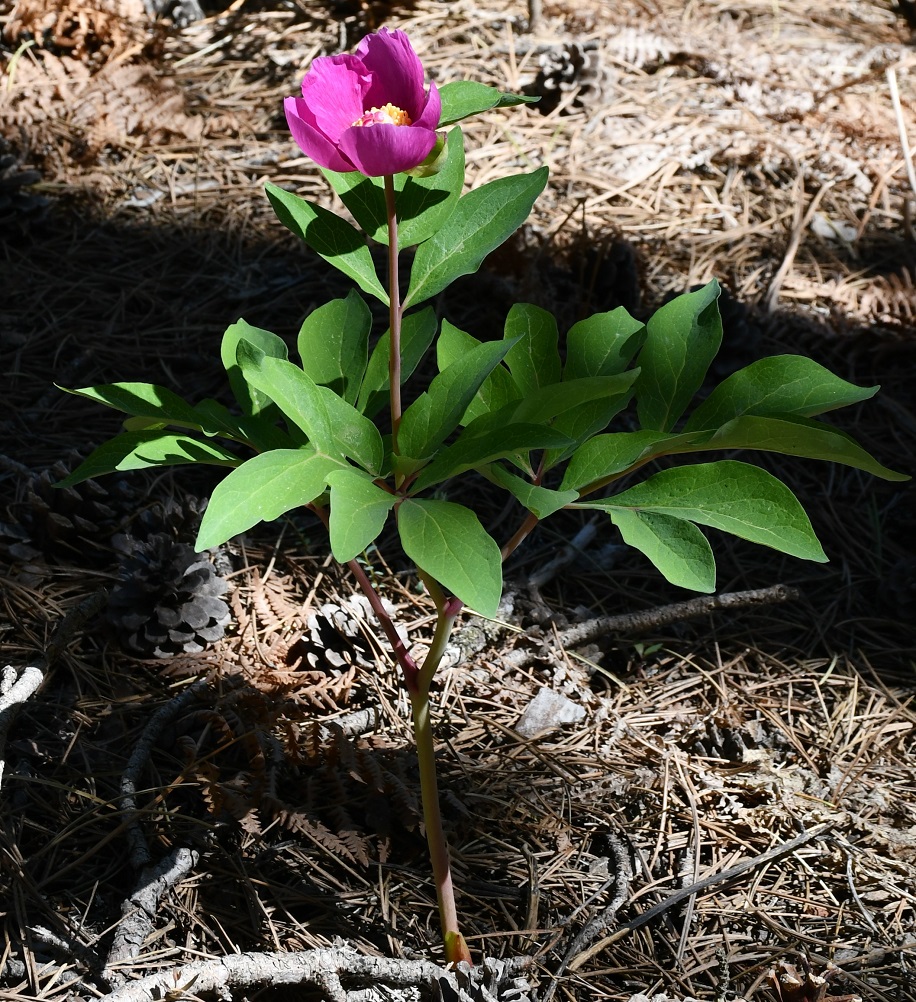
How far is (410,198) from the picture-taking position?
108 cm

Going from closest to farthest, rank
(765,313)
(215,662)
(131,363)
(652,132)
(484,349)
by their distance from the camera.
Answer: (484,349) → (215,662) → (131,363) → (765,313) → (652,132)

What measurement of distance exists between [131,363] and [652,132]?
6.29ft

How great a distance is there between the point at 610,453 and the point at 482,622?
0.95 metres

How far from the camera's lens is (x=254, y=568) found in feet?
6.51

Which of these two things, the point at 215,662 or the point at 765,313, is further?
the point at 765,313

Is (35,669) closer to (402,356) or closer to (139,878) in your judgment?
(139,878)

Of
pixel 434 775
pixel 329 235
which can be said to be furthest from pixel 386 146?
pixel 434 775

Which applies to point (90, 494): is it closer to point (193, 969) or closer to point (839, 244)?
point (193, 969)

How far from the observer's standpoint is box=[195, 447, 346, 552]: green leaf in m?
0.87

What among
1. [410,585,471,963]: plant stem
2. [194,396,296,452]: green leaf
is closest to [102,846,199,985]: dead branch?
[410,585,471,963]: plant stem

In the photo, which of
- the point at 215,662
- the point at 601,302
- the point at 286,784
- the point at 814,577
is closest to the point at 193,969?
the point at 286,784

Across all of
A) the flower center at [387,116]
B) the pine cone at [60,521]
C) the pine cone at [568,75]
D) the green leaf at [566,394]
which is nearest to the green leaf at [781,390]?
the green leaf at [566,394]

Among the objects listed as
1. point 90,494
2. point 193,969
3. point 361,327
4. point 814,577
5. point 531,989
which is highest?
point 361,327

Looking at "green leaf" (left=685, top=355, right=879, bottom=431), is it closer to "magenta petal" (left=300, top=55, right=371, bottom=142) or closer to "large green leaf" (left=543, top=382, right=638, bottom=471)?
"large green leaf" (left=543, top=382, right=638, bottom=471)
